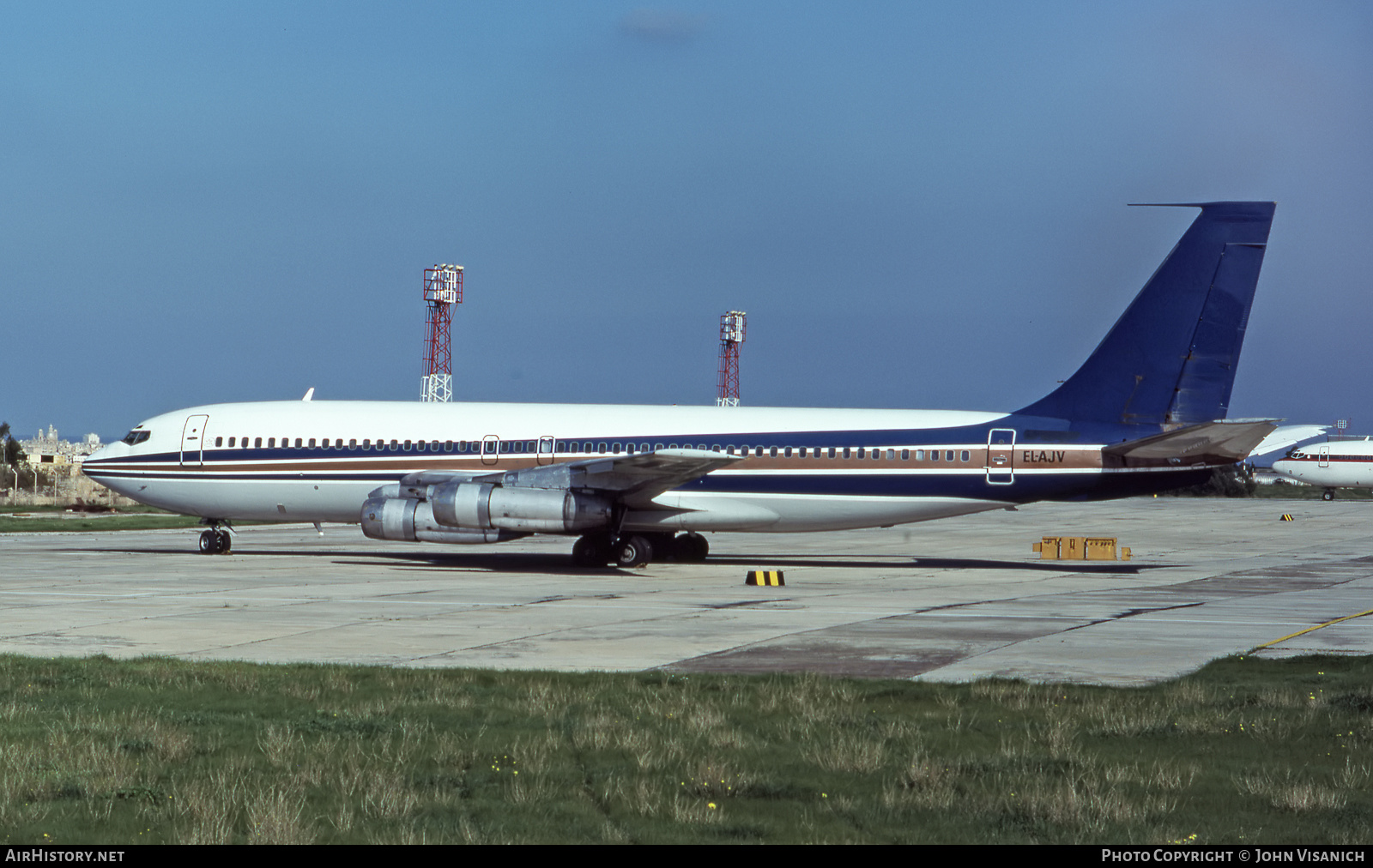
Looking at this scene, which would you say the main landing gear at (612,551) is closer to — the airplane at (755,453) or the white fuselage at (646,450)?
the airplane at (755,453)

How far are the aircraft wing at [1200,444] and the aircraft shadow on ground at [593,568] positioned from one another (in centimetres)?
365

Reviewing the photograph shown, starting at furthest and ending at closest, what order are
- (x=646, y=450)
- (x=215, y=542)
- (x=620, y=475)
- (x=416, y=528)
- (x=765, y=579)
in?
(x=215, y=542) → (x=646, y=450) → (x=620, y=475) → (x=416, y=528) → (x=765, y=579)

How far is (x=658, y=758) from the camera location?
10.3 m

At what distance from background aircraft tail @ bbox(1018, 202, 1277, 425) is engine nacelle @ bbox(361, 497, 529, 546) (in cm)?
1412

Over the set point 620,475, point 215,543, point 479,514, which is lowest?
point 215,543

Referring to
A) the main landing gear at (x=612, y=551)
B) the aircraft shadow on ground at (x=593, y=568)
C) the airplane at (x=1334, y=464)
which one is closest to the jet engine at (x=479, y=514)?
the aircraft shadow on ground at (x=593, y=568)

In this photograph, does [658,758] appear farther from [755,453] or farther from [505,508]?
[755,453]

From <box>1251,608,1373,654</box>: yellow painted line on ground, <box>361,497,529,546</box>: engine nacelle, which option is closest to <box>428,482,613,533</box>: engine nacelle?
<box>361,497,529,546</box>: engine nacelle

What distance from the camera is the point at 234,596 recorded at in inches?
942

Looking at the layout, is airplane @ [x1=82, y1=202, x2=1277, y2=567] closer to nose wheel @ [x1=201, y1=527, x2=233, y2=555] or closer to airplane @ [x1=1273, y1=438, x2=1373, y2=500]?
nose wheel @ [x1=201, y1=527, x2=233, y2=555]

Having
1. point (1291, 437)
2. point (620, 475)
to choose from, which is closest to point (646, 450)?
point (620, 475)

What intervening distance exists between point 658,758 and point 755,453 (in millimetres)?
22650

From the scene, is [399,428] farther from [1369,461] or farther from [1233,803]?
[1369,461]
